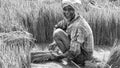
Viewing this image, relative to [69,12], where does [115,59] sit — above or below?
below

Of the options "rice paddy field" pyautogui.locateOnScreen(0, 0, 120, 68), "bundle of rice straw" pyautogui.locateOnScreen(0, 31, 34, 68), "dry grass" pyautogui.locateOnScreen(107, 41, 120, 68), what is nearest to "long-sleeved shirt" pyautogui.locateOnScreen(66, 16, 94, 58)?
"dry grass" pyautogui.locateOnScreen(107, 41, 120, 68)

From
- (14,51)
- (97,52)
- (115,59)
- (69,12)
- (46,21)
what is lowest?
(97,52)

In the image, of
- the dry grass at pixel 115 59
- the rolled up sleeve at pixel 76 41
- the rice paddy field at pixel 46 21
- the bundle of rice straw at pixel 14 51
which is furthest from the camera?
the rice paddy field at pixel 46 21

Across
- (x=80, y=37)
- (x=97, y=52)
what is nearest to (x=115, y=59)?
(x=80, y=37)

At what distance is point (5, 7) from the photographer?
424cm

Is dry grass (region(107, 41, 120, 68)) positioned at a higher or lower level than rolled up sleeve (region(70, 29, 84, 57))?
lower

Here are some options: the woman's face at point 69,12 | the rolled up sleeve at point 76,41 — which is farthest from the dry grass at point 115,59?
the woman's face at point 69,12

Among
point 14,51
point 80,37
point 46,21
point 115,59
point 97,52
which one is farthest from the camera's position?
point 46,21

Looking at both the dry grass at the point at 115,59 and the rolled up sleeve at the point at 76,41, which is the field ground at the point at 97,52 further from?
the dry grass at the point at 115,59

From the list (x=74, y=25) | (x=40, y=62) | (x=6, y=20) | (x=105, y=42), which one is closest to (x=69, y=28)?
(x=74, y=25)

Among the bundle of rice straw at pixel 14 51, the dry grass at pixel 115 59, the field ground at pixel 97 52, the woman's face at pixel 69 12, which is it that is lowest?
the field ground at pixel 97 52

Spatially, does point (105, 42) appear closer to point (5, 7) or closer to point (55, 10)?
point (55, 10)

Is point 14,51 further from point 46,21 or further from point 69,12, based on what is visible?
point 46,21

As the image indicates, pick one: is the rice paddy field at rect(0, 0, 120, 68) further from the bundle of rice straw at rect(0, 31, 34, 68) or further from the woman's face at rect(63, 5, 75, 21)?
the woman's face at rect(63, 5, 75, 21)
